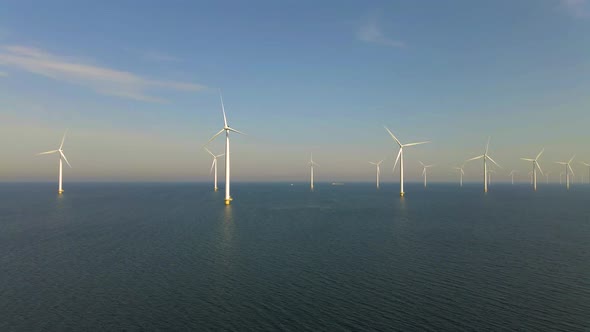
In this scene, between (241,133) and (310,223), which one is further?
(241,133)

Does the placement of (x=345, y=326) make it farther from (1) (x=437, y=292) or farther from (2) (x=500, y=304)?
(2) (x=500, y=304)

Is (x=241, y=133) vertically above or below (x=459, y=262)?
above

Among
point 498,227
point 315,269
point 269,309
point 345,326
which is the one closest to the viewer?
point 345,326

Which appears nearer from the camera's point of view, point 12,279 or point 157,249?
point 12,279

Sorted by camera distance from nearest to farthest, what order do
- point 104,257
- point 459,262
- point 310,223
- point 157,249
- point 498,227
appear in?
point 459,262 → point 104,257 → point 157,249 → point 498,227 → point 310,223

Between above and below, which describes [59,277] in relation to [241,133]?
below

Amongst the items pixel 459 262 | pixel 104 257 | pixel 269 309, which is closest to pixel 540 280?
pixel 459 262

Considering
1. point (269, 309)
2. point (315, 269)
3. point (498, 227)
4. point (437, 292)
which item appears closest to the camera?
point (269, 309)

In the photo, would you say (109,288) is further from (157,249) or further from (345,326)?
(345,326)

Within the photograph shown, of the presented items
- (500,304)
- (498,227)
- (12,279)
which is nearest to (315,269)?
(500,304)
